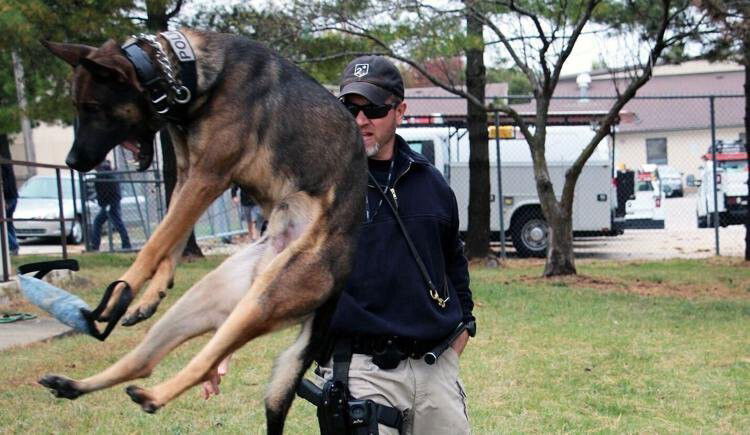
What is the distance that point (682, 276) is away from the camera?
13422 millimetres

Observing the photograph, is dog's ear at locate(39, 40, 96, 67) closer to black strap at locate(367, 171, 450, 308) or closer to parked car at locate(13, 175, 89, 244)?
black strap at locate(367, 171, 450, 308)

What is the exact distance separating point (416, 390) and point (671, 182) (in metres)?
38.7

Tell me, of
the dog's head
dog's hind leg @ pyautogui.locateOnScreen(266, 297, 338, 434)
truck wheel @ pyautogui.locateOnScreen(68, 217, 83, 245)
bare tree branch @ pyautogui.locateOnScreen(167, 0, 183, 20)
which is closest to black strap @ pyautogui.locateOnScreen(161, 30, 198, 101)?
the dog's head

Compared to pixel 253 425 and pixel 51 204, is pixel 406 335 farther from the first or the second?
pixel 51 204

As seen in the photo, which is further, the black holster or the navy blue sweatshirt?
the navy blue sweatshirt

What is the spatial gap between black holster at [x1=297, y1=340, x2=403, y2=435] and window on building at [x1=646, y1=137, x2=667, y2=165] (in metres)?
41.2

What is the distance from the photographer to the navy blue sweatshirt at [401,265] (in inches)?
145

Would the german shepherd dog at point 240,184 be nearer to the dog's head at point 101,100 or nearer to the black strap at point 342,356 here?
the dog's head at point 101,100

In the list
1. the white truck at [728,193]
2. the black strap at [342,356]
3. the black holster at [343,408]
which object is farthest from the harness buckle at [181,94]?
the white truck at [728,193]

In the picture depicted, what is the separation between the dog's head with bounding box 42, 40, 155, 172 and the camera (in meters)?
2.71

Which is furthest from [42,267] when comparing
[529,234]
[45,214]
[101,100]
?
[45,214]

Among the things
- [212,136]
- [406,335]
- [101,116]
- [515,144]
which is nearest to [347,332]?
[406,335]

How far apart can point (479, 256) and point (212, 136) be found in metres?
12.4

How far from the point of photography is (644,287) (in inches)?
486
